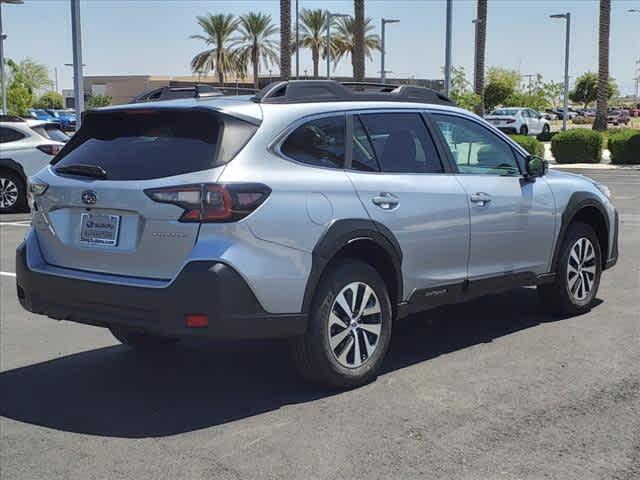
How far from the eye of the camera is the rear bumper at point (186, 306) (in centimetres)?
475

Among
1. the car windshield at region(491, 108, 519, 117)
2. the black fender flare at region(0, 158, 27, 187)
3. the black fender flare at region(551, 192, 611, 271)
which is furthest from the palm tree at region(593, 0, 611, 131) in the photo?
the black fender flare at region(551, 192, 611, 271)

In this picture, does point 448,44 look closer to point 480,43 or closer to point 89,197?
point 480,43

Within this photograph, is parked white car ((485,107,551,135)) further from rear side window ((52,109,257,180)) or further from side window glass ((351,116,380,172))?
rear side window ((52,109,257,180))

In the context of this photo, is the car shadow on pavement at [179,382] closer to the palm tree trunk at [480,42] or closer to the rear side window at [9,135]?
the rear side window at [9,135]

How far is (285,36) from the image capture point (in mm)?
36125

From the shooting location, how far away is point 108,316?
16.5ft

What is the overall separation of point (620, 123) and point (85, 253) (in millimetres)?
75302

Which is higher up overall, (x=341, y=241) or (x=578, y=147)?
(x=341, y=241)

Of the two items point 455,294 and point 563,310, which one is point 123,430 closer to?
point 455,294

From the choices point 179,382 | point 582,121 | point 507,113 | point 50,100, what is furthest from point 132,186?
point 50,100

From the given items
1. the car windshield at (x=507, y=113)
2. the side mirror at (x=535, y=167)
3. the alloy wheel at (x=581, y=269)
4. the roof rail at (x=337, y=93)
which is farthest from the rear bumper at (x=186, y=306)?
the car windshield at (x=507, y=113)

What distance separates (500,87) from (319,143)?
72.3 m

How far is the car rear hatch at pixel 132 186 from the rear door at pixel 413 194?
2.92 feet

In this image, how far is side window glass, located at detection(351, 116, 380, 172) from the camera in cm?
561
